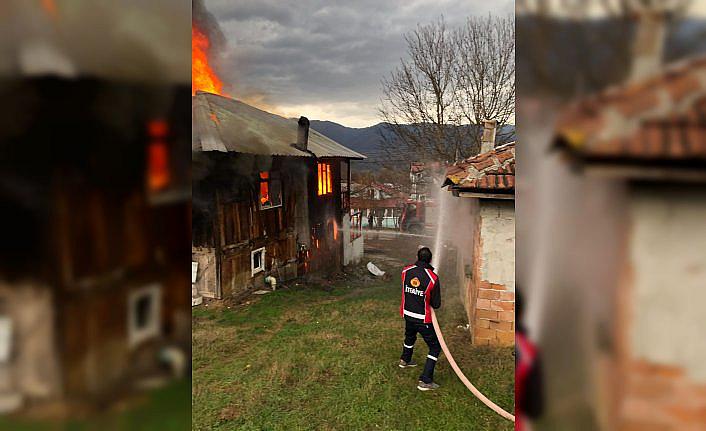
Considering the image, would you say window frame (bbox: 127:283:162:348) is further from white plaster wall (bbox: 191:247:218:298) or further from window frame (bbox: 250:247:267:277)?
window frame (bbox: 250:247:267:277)

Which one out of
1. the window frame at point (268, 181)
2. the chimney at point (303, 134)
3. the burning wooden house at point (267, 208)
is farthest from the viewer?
the window frame at point (268, 181)

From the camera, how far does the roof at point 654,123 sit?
598mm

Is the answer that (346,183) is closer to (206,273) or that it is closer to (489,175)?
(489,175)

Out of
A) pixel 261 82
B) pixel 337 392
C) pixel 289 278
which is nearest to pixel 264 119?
pixel 261 82

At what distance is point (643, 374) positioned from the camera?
63 centimetres

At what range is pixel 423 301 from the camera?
2.18 m

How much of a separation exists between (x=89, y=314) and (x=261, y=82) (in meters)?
1.83

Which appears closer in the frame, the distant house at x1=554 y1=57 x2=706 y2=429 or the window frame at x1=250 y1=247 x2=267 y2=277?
the distant house at x1=554 y1=57 x2=706 y2=429

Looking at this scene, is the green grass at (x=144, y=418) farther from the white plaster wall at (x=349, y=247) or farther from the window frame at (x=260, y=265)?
the window frame at (x=260, y=265)

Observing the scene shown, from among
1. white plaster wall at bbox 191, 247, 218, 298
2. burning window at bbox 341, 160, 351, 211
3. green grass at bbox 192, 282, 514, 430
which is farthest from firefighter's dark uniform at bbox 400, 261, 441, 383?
white plaster wall at bbox 191, 247, 218, 298

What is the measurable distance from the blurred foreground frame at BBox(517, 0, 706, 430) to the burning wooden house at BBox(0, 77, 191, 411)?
737mm

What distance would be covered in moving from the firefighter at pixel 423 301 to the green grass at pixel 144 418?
1.40 meters

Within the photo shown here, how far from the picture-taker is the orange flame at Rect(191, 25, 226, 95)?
1846mm

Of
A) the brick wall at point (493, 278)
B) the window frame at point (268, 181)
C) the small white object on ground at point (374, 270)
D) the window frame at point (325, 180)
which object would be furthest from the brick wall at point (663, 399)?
the window frame at point (268, 181)
